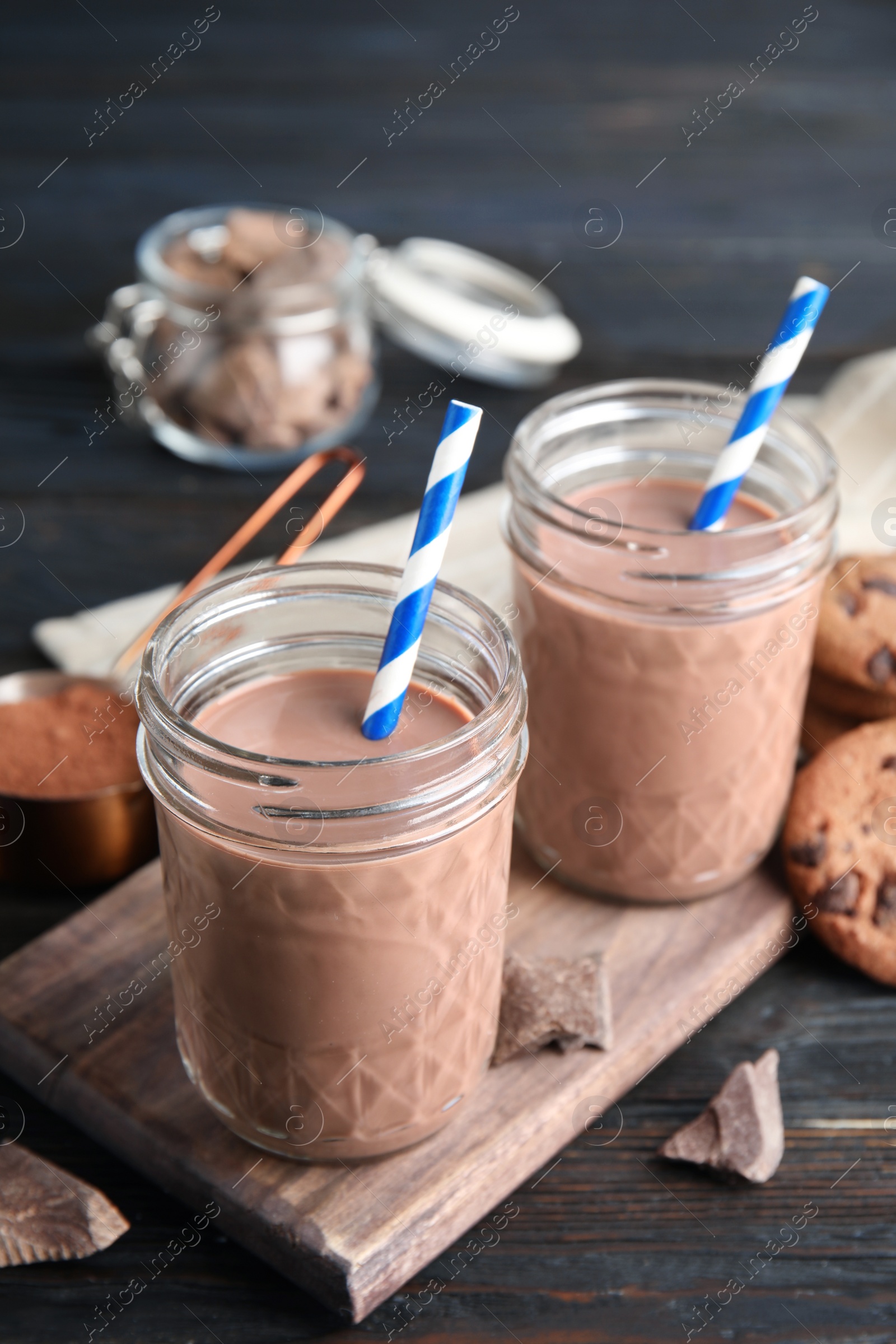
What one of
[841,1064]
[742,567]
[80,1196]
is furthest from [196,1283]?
[742,567]

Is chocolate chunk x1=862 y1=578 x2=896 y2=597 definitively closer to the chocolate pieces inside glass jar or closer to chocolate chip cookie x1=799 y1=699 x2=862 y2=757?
chocolate chip cookie x1=799 y1=699 x2=862 y2=757

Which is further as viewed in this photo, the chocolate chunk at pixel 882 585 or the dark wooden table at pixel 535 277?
the chocolate chunk at pixel 882 585

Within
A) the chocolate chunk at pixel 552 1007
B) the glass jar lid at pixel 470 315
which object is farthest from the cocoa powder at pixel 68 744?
the glass jar lid at pixel 470 315

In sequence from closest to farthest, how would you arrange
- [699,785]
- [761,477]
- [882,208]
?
[699,785], [761,477], [882,208]

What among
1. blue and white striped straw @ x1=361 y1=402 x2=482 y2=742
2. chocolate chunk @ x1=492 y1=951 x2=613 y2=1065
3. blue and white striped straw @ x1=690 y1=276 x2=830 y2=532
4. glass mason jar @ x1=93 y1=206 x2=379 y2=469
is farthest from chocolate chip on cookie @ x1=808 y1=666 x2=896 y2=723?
glass mason jar @ x1=93 y1=206 x2=379 y2=469

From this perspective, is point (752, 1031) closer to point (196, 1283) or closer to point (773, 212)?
point (196, 1283)

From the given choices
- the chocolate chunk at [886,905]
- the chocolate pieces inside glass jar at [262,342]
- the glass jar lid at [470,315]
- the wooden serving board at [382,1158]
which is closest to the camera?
the wooden serving board at [382,1158]

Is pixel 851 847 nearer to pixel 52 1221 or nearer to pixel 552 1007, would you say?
pixel 552 1007

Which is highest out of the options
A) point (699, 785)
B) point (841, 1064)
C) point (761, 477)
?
point (761, 477)

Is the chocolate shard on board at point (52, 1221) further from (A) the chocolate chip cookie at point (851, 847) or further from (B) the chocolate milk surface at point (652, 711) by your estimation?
(A) the chocolate chip cookie at point (851, 847)
